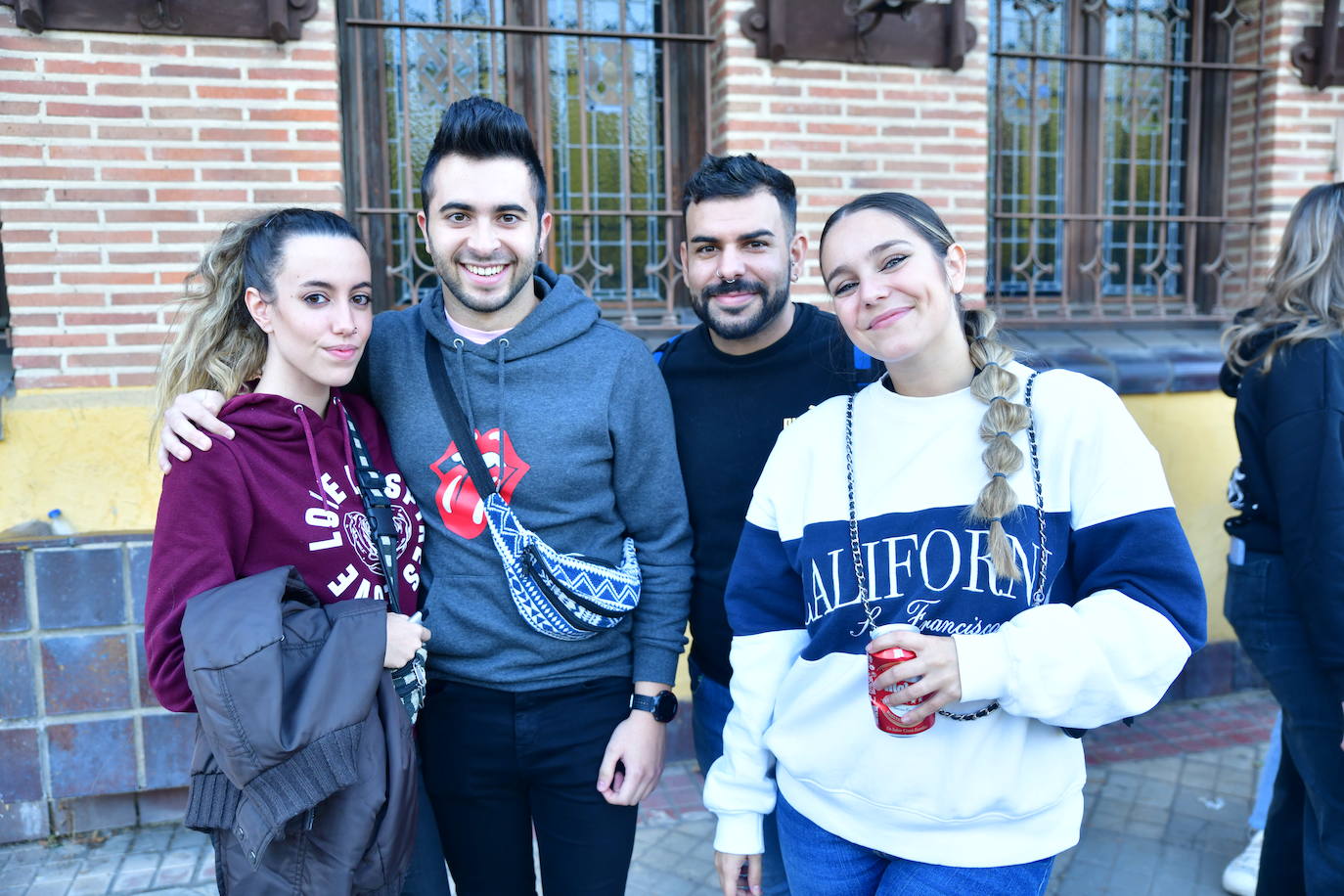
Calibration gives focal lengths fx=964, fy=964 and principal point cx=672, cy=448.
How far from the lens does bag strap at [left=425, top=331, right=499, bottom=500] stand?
6.66ft

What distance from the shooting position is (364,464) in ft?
6.53

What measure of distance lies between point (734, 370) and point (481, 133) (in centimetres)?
77

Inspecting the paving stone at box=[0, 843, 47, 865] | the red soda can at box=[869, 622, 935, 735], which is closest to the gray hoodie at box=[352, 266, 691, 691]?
the red soda can at box=[869, 622, 935, 735]

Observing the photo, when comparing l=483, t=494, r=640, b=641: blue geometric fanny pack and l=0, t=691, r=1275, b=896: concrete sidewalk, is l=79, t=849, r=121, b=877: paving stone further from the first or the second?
l=483, t=494, r=640, b=641: blue geometric fanny pack

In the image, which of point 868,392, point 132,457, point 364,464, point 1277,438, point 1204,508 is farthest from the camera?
point 1204,508

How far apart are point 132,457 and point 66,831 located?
1.45m

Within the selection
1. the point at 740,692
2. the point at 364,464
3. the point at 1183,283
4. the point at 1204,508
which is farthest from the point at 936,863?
the point at 1183,283

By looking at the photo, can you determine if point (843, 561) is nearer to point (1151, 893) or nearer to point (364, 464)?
point (364, 464)

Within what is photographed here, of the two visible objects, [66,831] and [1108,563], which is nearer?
[1108,563]

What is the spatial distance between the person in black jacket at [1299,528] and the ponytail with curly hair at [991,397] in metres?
1.03

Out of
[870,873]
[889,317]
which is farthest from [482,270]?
[870,873]

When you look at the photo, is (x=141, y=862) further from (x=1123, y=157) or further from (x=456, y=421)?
(x=1123, y=157)

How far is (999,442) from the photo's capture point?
1566mm

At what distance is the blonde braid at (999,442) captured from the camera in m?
1.52
